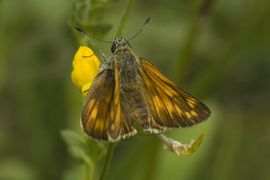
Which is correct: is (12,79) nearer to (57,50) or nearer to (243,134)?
(57,50)

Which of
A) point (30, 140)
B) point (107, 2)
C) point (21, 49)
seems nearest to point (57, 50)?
point (21, 49)

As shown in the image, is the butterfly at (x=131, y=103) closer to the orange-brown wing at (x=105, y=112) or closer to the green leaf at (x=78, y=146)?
the orange-brown wing at (x=105, y=112)

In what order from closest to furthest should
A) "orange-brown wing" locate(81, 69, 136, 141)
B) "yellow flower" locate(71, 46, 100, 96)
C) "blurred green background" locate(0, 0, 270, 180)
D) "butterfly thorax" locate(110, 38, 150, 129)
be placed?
1. "orange-brown wing" locate(81, 69, 136, 141)
2. "butterfly thorax" locate(110, 38, 150, 129)
3. "yellow flower" locate(71, 46, 100, 96)
4. "blurred green background" locate(0, 0, 270, 180)

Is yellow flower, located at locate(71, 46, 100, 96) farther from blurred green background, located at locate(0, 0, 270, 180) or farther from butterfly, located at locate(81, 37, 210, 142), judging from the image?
blurred green background, located at locate(0, 0, 270, 180)

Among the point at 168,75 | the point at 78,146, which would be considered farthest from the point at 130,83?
the point at 168,75

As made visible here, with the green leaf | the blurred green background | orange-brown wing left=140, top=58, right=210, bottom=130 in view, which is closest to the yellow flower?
orange-brown wing left=140, top=58, right=210, bottom=130

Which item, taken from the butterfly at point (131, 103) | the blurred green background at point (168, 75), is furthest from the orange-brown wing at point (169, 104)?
the blurred green background at point (168, 75)
